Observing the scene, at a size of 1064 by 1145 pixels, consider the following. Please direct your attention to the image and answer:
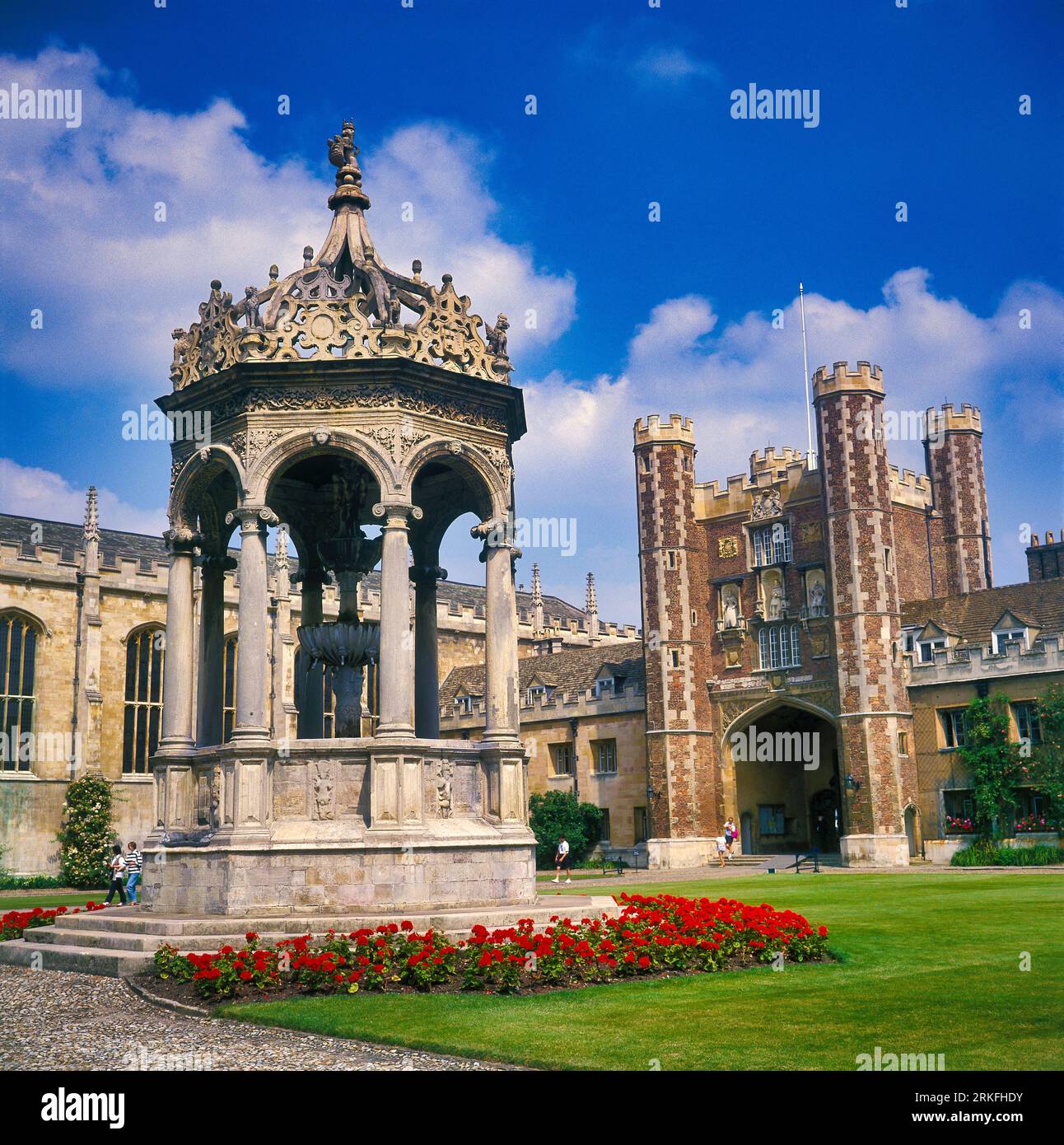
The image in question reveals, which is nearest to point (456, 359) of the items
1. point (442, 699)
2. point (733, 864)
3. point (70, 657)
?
point (733, 864)

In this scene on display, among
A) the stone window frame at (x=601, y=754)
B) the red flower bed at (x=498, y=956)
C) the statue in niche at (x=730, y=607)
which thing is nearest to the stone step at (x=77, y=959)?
the red flower bed at (x=498, y=956)

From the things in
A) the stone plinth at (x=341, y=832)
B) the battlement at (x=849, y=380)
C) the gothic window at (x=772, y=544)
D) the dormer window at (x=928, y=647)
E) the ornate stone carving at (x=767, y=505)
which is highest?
the battlement at (x=849, y=380)

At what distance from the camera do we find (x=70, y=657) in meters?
47.9

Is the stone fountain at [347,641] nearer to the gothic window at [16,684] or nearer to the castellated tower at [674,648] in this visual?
the castellated tower at [674,648]

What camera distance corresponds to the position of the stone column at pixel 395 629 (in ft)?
43.9

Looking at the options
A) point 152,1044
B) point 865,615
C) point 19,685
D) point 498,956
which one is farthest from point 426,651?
point 19,685

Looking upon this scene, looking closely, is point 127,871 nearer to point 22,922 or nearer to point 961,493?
point 22,922

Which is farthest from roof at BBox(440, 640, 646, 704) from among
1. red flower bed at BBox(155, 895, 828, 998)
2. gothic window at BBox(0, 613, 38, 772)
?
red flower bed at BBox(155, 895, 828, 998)

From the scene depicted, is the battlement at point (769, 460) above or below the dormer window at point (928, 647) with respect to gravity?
above

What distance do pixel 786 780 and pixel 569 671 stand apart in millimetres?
11225

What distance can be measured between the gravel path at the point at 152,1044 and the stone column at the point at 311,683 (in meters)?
5.14

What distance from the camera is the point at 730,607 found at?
1909 inches

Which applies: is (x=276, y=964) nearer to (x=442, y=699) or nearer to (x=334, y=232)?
(x=334, y=232)

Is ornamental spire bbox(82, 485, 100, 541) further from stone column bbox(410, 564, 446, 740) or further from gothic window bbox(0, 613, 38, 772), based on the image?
stone column bbox(410, 564, 446, 740)
